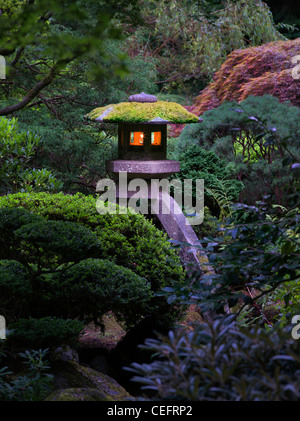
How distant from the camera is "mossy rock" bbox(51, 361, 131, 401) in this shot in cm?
312

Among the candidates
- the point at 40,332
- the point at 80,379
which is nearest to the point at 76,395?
the point at 80,379

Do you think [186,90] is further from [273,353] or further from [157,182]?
[273,353]

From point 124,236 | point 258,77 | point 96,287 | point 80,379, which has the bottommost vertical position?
point 80,379

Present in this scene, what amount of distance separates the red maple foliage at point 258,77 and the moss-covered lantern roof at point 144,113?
10.5ft

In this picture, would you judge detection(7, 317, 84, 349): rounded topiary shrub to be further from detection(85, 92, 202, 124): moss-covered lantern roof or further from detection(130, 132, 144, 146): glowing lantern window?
detection(130, 132, 144, 146): glowing lantern window

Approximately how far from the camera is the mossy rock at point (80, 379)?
3125 mm

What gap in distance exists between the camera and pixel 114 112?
5.93m

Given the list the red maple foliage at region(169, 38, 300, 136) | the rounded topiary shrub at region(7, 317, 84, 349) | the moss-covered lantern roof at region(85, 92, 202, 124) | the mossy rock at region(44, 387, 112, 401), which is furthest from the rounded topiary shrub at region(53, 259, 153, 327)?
the red maple foliage at region(169, 38, 300, 136)

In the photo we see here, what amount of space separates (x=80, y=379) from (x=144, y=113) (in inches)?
138

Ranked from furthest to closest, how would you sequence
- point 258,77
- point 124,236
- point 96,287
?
point 258,77, point 124,236, point 96,287

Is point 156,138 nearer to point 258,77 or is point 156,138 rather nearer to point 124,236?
point 124,236

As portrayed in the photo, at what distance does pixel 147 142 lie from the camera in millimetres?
6086

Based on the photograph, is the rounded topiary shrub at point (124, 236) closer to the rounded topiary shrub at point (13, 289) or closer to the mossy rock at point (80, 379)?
the rounded topiary shrub at point (13, 289)
